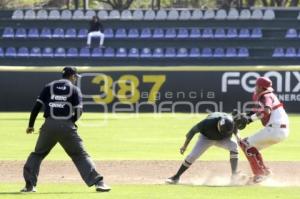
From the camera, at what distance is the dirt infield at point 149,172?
13711 millimetres

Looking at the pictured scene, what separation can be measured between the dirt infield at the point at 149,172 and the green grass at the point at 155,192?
95 centimetres

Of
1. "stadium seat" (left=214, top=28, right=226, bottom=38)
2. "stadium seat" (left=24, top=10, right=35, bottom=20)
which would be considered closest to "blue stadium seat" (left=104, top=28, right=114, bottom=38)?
"stadium seat" (left=24, top=10, right=35, bottom=20)

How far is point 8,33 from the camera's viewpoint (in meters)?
36.0

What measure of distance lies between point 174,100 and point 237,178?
1741 centimetres

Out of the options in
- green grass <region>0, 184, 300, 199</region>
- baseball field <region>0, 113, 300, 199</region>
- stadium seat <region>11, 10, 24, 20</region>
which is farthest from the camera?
stadium seat <region>11, 10, 24, 20</region>

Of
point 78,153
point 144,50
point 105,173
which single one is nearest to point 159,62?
point 144,50

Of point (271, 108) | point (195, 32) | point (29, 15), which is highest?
point (29, 15)

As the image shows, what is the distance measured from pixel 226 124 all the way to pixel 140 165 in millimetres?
3848

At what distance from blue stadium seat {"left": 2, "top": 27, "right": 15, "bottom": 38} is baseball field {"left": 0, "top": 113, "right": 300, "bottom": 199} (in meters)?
9.51

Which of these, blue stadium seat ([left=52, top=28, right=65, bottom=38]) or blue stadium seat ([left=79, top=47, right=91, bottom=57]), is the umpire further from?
→ blue stadium seat ([left=52, top=28, right=65, bottom=38])

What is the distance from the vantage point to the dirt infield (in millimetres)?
13711

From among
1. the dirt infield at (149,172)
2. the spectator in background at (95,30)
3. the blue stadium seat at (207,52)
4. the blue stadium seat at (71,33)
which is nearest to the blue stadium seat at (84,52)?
the spectator in background at (95,30)

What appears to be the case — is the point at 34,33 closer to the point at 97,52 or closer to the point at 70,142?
the point at 97,52

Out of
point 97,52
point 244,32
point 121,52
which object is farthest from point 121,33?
point 244,32
